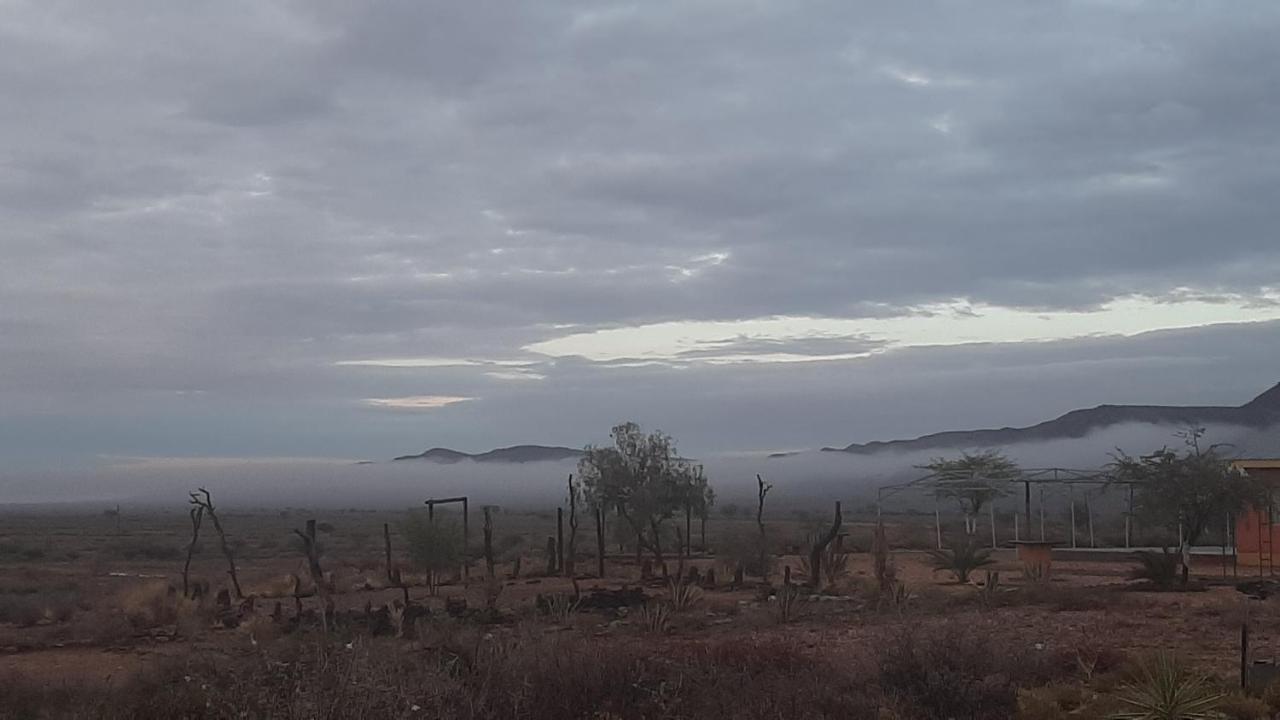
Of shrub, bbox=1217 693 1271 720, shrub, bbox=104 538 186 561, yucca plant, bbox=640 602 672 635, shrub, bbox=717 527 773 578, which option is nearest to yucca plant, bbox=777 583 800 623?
yucca plant, bbox=640 602 672 635

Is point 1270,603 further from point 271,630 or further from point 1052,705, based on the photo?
point 271,630

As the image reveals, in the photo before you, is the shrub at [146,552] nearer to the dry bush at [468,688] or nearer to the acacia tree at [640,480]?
the acacia tree at [640,480]

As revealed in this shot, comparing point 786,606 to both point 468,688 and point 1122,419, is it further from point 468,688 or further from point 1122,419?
point 1122,419

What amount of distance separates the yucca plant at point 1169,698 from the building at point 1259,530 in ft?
71.8

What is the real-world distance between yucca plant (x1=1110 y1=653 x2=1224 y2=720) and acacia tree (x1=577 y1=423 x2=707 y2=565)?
91.3 ft

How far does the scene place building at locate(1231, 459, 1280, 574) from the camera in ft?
105

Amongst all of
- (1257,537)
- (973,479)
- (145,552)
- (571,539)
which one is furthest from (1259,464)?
(145,552)

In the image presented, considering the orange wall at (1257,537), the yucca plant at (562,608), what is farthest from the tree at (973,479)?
the yucca plant at (562,608)

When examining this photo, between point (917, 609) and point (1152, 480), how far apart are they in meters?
10.5

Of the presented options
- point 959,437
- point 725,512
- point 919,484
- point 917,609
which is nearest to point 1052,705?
point 917,609

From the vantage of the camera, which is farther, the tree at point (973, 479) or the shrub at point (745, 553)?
the tree at point (973, 479)

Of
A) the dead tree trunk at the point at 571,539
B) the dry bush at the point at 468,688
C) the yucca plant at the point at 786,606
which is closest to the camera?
the dry bush at the point at 468,688

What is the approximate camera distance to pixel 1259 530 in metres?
31.6

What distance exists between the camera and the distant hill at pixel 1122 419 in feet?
450
